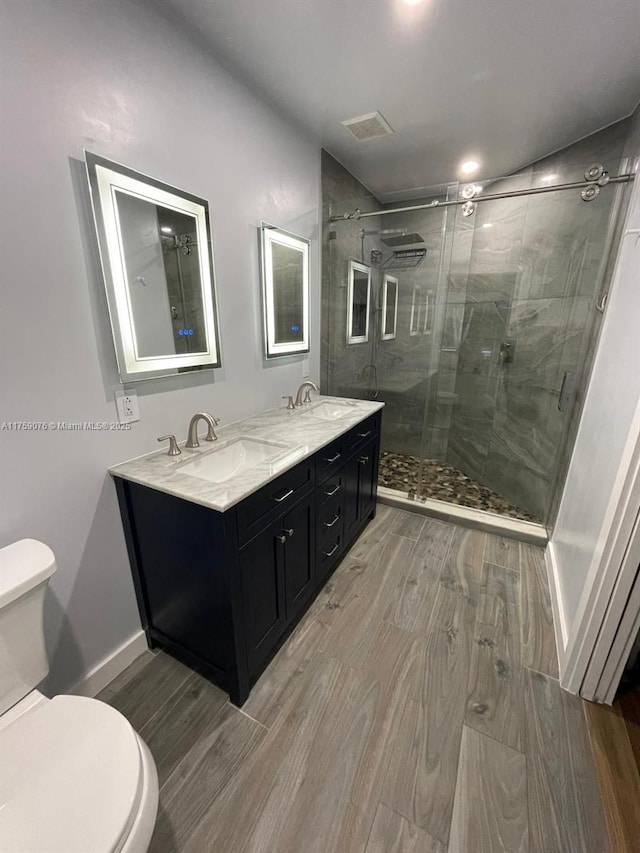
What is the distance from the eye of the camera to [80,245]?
3.64ft

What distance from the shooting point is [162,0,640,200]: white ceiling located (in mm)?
1286

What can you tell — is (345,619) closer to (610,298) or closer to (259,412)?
(259,412)

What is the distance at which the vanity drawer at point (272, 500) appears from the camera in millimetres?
1152

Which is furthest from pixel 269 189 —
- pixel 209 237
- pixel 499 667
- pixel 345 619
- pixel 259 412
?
pixel 499 667

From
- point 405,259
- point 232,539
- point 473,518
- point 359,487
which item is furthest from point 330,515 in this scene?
point 405,259

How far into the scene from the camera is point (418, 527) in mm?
2438

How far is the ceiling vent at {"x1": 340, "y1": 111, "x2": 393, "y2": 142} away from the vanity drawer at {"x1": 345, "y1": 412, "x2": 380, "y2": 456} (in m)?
1.72

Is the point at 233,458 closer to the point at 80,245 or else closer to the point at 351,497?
the point at 351,497

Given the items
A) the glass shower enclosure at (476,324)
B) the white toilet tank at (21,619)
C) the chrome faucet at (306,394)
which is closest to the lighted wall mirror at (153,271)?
the white toilet tank at (21,619)

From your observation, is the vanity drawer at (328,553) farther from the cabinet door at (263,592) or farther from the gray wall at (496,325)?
the gray wall at (496,325)

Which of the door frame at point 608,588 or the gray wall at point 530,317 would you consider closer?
the door frame at point 608,588

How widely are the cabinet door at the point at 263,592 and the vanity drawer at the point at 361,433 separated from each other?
71 centimetres

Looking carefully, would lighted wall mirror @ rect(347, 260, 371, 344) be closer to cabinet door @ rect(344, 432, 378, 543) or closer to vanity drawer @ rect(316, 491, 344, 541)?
cabinet door @ rect(344, 432, 378, 543)

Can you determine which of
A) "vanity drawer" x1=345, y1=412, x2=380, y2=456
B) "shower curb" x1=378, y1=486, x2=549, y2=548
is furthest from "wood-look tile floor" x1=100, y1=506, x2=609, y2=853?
"vanity drawer" x1=345, y1=412, x2=380, y2=456
